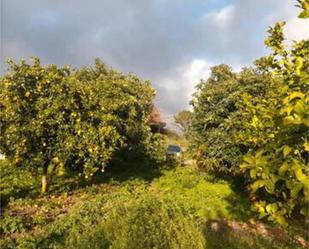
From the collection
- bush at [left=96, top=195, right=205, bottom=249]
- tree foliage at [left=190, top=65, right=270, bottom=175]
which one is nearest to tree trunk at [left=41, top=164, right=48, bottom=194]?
bush at [left=96, top=195, right=205, bottom=249]

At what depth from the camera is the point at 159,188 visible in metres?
17.9

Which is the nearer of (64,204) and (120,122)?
(64,204)

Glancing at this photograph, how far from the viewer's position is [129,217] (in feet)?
33.7

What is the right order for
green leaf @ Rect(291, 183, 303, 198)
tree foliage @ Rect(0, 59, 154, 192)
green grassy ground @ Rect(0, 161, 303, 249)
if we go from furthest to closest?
tree foliage @ Rect(0, 59, 154, 192) < green grassy ground @ Rect(0, 161, 303, 249) < green leaf @ Rect(291, 183, 303, 198)

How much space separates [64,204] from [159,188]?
4945 millimetres

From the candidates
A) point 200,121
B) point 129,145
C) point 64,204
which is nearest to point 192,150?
point 200,121

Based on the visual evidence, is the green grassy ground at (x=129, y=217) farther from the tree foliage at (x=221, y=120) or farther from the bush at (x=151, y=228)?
the tree foliage at (x=221, y=120)

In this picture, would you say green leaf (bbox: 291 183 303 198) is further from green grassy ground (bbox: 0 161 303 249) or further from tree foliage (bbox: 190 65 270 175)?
tree foliage (bbox: 190 65 270 175)

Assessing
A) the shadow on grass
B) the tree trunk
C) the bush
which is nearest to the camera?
the bush

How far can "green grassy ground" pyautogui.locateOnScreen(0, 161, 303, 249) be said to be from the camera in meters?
9.13

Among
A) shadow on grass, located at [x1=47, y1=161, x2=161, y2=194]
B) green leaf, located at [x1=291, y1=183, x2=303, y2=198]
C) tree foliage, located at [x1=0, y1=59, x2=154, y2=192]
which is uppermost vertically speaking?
tree foliage, located at [x1=0, y1=59, x2=154, y2=192]

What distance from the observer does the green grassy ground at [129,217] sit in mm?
9133

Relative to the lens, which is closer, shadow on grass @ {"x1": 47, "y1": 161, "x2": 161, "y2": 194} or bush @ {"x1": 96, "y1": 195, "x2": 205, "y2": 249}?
bush @ {"x1": 96, "y1": 195, "x2": 205, "y2": 249}

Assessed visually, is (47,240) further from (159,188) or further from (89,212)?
(159,188)
